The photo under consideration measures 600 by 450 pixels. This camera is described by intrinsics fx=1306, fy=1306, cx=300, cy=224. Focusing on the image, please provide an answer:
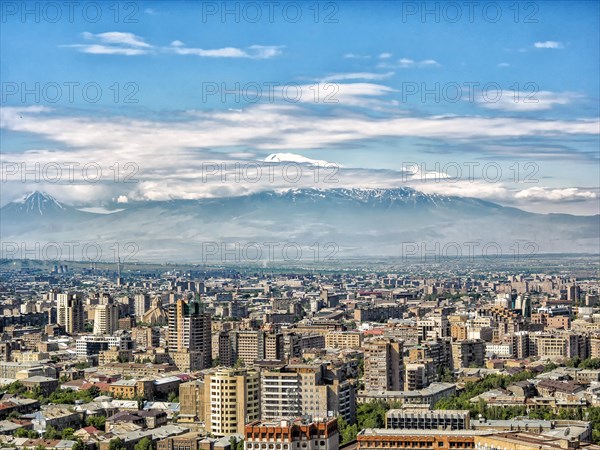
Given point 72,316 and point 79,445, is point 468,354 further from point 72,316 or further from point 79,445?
point 72,316

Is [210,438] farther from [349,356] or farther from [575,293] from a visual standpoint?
[575,293]

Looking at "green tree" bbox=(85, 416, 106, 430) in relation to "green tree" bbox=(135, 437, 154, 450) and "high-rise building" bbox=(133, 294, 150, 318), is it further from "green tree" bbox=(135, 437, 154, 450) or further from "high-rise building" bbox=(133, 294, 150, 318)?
"high-rise building" bbox=(133, 294, 150, 318)

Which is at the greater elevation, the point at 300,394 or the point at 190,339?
the point at 190,339

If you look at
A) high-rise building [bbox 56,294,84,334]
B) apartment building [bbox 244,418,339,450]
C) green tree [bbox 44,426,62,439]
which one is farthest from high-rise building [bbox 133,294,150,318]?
apartment building [bbox 244,418,339,450]

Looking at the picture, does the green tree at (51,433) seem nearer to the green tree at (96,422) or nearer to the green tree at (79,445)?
the green tree at (96,422)

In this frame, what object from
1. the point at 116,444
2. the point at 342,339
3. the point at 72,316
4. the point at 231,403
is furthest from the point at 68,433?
the point at 72,316

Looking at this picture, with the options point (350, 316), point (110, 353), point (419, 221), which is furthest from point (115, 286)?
point (419, 221)
